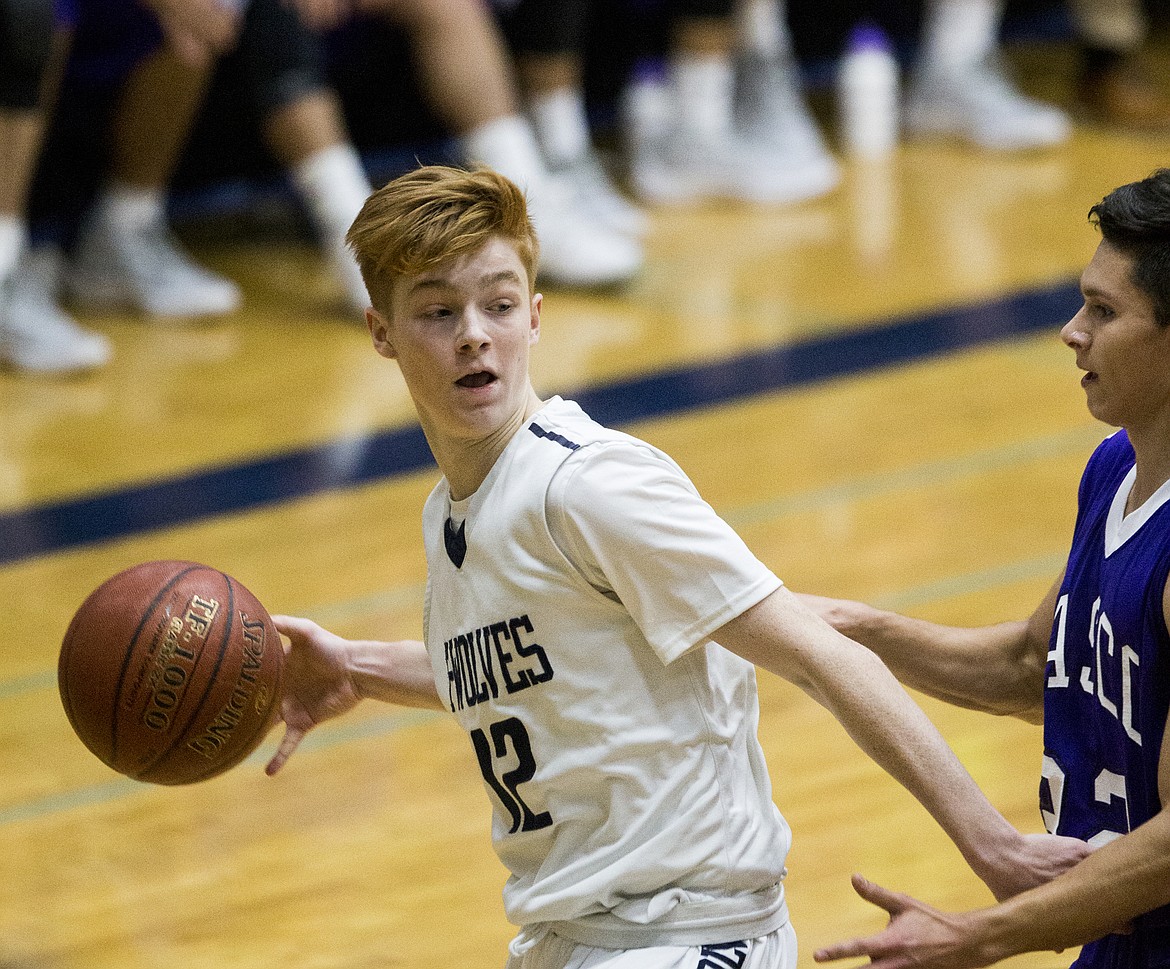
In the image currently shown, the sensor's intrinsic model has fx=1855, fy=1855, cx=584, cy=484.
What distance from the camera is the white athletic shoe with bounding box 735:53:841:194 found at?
25.2 feet

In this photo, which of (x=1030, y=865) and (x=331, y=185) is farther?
(x=331, y=185)

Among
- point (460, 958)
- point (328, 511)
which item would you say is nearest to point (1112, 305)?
point (460, 958)

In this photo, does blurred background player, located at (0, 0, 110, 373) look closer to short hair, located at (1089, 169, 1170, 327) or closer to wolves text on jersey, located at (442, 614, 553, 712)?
wolves text on jersey, located at (442, 614, 553, 712)

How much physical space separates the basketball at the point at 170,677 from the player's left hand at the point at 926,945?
0.90m

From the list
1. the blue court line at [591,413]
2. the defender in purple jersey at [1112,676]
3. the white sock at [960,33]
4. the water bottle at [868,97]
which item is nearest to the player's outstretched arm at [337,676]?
the defender in purple jersey at [1112,676]

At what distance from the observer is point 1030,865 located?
2010mm

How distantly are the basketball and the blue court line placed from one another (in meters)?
2.20

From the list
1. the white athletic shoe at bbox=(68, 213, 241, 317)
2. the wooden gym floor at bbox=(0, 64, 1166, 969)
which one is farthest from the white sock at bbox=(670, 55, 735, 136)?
the white athletic shoe at bbox=(68, 213, 241, 317)

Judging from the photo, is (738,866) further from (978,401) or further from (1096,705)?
(978,401)

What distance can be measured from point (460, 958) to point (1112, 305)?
1.45 m

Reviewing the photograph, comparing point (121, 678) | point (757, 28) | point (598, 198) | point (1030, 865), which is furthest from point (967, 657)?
point (757, 28)

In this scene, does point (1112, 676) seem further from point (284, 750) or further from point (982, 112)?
point (982, 112)

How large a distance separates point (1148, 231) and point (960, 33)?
251 inches

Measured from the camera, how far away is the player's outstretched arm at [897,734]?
1995 mm
